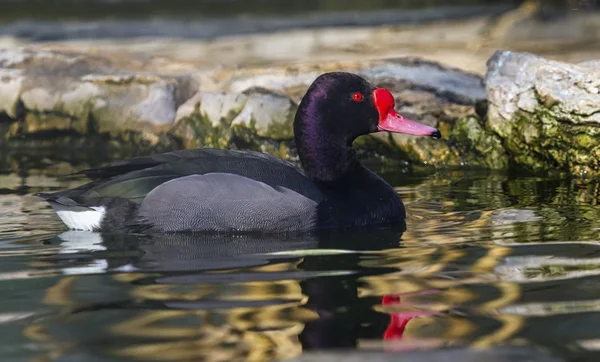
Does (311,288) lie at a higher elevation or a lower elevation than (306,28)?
lower

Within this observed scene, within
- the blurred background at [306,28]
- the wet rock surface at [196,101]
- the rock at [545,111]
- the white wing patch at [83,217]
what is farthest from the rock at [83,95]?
the white wing patch at [83,217]

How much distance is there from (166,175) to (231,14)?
10668mm

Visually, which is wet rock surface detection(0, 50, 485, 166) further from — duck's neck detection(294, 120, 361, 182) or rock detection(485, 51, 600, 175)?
duck's neck detection(294, 120, 361, 182)

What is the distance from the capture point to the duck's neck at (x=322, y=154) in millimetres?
6750

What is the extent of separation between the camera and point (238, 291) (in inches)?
190

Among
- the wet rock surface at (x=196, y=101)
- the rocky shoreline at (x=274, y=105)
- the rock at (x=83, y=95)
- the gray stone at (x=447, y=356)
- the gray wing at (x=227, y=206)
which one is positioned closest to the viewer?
the gray stone at (x=447, y=356)

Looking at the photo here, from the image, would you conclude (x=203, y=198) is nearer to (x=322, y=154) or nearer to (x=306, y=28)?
(x=322, y=154)

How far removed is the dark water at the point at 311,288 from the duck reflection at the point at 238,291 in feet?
0.03

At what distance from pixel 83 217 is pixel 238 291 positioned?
1876 mm

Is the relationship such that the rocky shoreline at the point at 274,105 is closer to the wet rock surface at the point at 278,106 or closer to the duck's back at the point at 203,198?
the wet rock surface at the point at 278,106

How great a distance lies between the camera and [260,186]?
6238 millimetres

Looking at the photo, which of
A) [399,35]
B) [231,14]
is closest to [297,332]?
[399,35]

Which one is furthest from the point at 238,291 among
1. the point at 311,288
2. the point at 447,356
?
the point at 447,356

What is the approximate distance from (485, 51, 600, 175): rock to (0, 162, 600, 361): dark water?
1063mm
